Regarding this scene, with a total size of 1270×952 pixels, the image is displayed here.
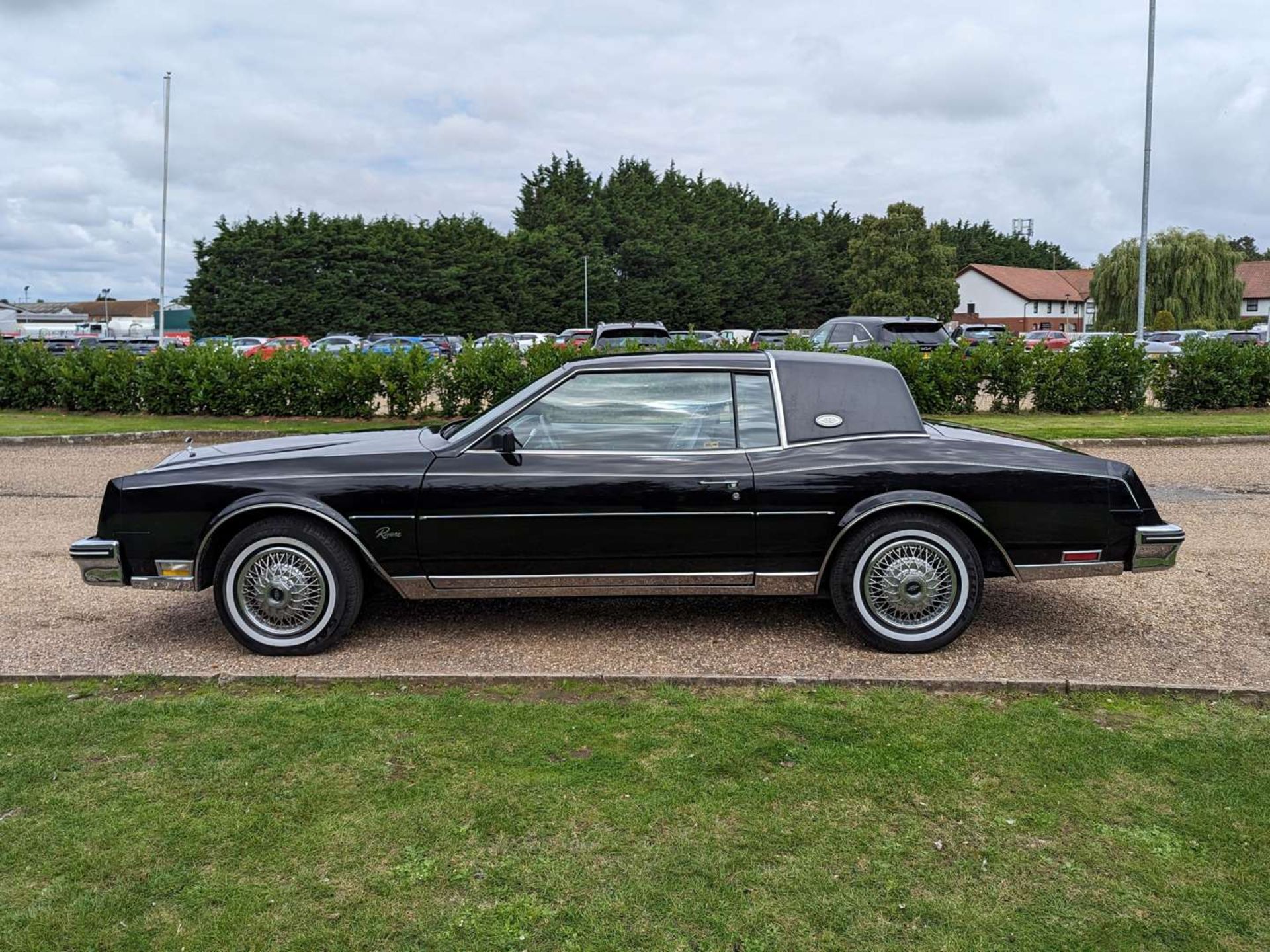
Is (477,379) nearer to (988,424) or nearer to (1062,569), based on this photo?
(988,424)

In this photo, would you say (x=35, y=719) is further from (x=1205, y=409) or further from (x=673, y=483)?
(x=1205, y=409)

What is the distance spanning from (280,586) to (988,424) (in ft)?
40.8

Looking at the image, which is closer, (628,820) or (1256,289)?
(628,820)

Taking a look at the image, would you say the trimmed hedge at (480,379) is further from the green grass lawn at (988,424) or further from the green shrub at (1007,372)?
the green grass lawn at (988,424)

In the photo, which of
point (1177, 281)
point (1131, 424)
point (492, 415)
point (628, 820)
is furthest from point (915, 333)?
point (1177, 281)

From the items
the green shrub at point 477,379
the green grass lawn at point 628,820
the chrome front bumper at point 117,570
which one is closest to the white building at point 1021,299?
the green shrub at point 477,379

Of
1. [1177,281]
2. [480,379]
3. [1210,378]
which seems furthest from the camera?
[1177,281]

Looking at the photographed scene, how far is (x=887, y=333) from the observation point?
18.9 metres

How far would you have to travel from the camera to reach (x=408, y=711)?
4.46m

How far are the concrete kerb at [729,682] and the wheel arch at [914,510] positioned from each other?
2.32 feet

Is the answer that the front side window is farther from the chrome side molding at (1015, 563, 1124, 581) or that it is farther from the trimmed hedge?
the trimmed hedge

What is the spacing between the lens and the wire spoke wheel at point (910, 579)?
17.3 feet

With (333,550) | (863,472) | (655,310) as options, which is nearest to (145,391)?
(333,550)

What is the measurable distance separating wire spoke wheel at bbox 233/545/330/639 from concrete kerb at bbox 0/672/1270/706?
402mm
